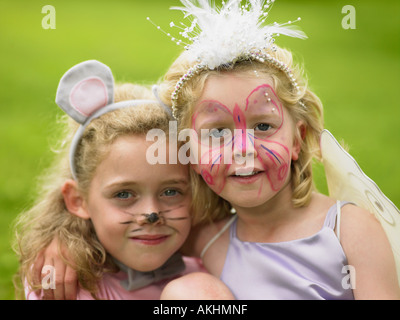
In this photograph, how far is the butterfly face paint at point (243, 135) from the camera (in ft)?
6.98

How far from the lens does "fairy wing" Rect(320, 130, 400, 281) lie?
204cm

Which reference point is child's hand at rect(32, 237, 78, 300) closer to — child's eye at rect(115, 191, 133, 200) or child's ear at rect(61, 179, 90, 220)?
child's ear at rect(61, 179, 90, 220)

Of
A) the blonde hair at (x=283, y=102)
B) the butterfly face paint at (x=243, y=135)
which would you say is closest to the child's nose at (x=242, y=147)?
the butterfly face paint at (x=243, y=135)

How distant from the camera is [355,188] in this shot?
2.26 m

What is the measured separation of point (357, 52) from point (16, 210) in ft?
28.2

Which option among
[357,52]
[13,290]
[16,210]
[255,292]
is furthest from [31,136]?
[357,52]

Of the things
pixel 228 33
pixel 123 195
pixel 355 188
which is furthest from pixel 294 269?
pixel 228 33

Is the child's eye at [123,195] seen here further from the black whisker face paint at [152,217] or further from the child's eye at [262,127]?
the child's eye at [262,127]

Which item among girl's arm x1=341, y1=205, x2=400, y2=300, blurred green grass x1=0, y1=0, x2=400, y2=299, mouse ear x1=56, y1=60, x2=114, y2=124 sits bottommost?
girl's arm x1=341, y1=205, x2=400, y2=300

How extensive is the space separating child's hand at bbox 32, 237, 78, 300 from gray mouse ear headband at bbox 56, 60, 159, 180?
57 cm

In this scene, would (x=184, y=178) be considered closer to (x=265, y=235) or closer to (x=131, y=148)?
(x=131, y=148)

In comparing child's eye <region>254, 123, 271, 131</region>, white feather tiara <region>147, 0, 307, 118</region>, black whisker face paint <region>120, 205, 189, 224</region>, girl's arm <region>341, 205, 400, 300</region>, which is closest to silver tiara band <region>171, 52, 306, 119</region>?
white feather tiara <region>147, 0, 307, 118</region>

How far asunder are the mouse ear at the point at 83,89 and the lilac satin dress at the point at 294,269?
962 millimetres

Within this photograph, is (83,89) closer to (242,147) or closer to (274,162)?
(242,147)
